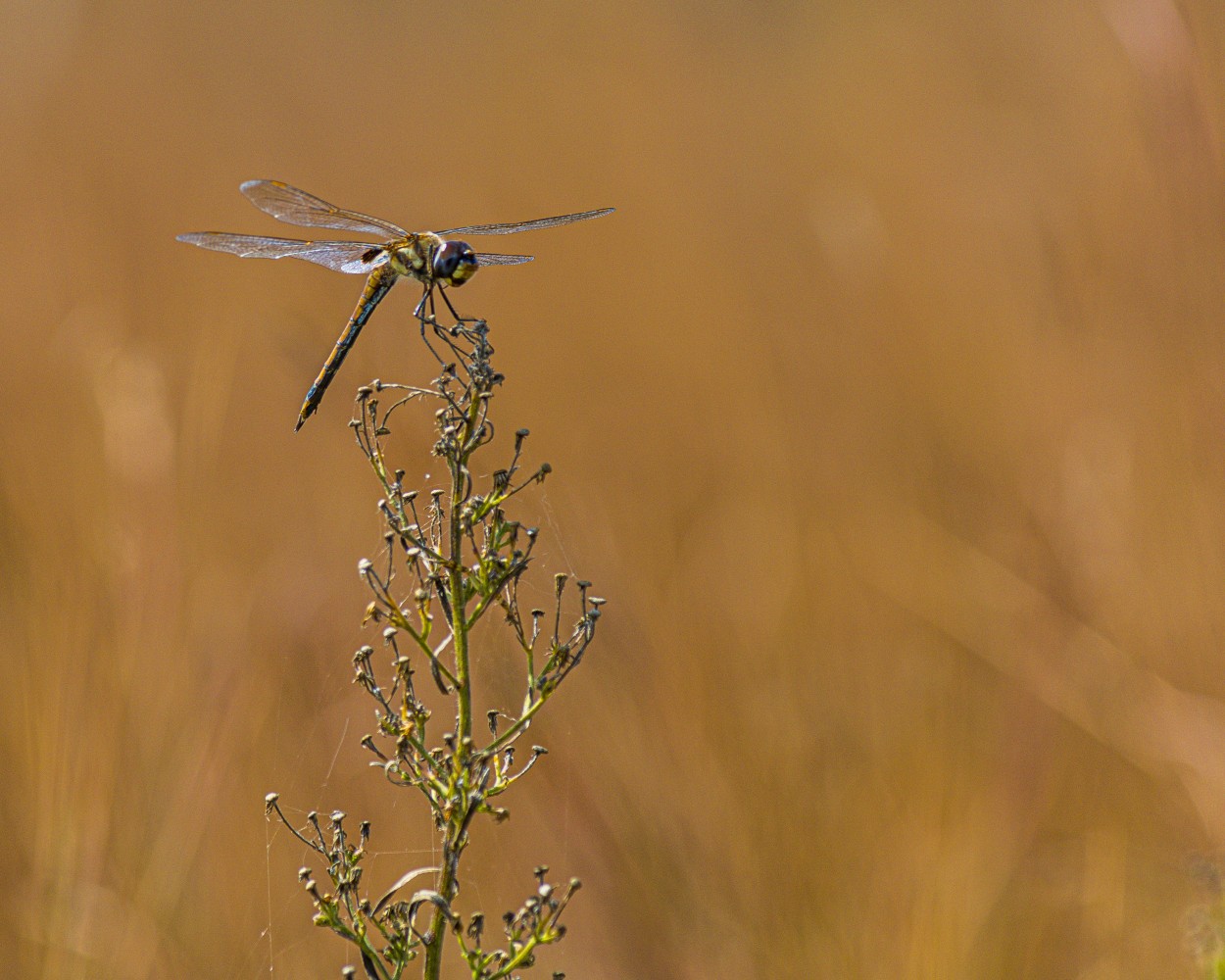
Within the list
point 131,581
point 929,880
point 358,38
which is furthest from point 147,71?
point 929,880

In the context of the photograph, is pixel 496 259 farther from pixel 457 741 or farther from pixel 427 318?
pixel 457 741

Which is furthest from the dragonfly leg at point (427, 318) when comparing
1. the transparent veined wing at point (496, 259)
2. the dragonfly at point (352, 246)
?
the transparent veined wing at point (496, 259)

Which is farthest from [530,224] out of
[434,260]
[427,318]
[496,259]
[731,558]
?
[731,558]

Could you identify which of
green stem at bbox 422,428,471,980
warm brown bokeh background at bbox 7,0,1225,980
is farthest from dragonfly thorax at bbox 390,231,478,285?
green stem at bbox 422,428,471,980

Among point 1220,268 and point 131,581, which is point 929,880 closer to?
point 1220,268

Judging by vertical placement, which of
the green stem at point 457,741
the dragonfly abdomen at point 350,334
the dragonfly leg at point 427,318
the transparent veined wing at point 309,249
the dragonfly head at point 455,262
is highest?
the transparent veined wing at point 309,249

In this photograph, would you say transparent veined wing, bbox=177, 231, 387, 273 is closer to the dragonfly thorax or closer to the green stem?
the dragonfly thorax

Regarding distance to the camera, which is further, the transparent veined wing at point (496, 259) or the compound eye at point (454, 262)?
the transparent veined wing at point (496, 259)

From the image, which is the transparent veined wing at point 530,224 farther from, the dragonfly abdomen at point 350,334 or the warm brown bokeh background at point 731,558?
the warm brown bokeh background at point 731,558
